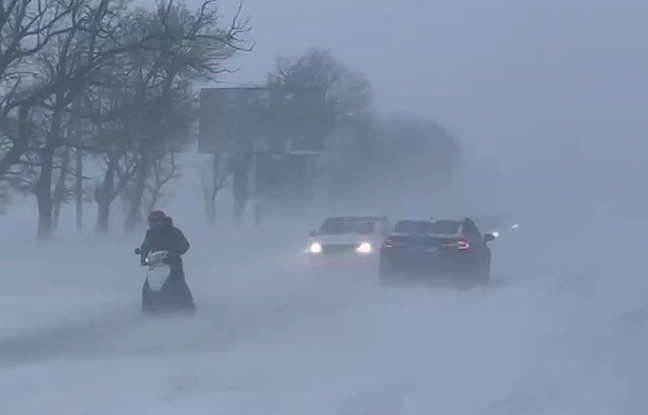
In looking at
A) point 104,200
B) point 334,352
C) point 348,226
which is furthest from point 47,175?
point 334,352

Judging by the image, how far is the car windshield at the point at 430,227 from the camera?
80.3 feet

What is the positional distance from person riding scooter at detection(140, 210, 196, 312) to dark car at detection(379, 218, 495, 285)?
7763 millimetres

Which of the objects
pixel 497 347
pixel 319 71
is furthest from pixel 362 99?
pixel 497 347

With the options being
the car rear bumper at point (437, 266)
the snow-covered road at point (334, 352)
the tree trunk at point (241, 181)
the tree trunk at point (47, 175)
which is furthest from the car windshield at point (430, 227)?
the tree trunk at point (241, 181)

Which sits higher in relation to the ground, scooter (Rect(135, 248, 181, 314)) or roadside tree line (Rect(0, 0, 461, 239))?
roadside tree line (Rect(0, 0, 461, 239))

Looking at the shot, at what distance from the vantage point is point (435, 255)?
24.0 meters

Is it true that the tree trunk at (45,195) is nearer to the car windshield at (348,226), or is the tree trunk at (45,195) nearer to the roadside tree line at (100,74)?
the roadside tree line at (100,74)

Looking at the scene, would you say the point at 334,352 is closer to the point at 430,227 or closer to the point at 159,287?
the point at 159,287

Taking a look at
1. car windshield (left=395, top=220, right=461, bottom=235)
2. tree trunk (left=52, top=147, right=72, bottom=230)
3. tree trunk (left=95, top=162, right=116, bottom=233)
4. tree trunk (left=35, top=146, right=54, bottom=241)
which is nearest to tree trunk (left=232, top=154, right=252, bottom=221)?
tree trunk (left=95, top=162, right=116, bottom=233)

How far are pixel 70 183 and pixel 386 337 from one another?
48.6 metres

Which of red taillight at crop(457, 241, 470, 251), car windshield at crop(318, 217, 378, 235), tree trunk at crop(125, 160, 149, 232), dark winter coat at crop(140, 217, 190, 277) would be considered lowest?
tree trunk at crop(125, 160, 149, 232)

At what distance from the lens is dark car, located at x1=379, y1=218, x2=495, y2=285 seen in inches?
942

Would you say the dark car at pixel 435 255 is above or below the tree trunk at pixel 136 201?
above

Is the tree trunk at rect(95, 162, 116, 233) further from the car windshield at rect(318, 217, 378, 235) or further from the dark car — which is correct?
the dark car
